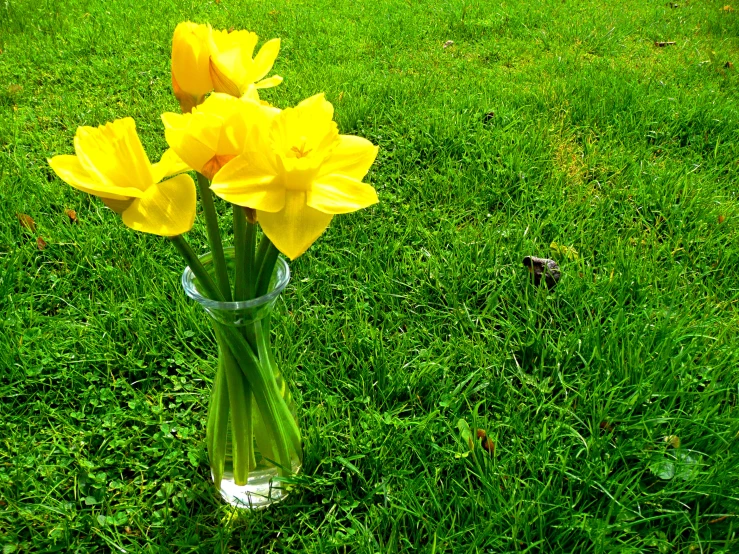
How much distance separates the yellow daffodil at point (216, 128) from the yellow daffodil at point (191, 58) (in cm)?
10

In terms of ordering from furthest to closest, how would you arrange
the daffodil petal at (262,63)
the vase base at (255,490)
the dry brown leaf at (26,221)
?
the dry brown leaf at (26,221) < the vase base at (255,490) < the daffodil petal at (262,63)

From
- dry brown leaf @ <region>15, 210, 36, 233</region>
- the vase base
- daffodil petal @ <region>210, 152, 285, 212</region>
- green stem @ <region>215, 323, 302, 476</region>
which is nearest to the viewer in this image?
daffodil petal @ <region>210, 152, 285, 212</region>

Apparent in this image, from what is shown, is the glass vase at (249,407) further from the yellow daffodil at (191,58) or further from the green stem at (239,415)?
the yellow daffodil at (191,58)

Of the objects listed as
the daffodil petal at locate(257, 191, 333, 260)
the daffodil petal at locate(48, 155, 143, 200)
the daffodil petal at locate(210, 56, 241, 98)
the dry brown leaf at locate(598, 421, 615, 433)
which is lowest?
the dry brown leaf at locate(598, 421, 615, 433)

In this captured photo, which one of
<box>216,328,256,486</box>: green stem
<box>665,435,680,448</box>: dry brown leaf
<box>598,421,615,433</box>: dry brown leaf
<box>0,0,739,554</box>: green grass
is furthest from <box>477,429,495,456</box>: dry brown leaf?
<box>216,328,256,486</box>: green stem

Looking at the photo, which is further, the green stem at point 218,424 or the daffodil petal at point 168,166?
the green stem at point 218,424

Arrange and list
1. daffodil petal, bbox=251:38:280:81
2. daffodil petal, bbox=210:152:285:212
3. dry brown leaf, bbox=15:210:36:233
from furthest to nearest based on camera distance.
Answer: dry brown leaf, bbox=15:210:36:233 → daffodil petal, bbox=251:38:280:81 → daffodil petal, bbox=210:152:285:212

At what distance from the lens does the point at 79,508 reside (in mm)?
1271

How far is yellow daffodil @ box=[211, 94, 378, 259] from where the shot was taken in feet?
2.42

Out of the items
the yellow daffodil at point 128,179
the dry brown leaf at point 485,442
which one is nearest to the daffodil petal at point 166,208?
the yellow daffodil at point 128,179

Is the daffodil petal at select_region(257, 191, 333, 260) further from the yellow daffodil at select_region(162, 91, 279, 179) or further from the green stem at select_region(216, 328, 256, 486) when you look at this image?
the green stem at select_region(216, 328, 256, 486)

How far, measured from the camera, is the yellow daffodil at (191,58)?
0.80 meters

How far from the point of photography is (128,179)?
30.7 inches

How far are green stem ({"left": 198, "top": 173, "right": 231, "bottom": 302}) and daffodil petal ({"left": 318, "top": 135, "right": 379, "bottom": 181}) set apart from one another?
200 mm
